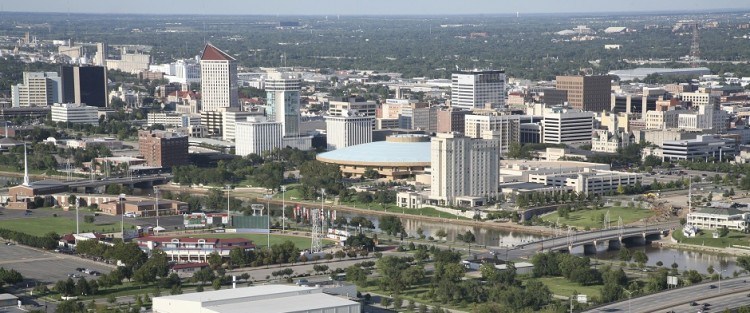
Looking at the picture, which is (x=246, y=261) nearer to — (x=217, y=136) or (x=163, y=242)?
(x=163, y=242)

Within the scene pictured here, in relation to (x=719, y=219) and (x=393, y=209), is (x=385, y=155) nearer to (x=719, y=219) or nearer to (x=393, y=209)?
(x=393, y=209)

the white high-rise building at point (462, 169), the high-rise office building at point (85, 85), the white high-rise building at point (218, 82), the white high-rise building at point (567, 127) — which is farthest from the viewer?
the high-rise office building at point (85, 85)

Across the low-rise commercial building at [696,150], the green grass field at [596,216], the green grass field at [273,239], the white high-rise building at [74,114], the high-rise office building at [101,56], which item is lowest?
the green grass field at [273,239]

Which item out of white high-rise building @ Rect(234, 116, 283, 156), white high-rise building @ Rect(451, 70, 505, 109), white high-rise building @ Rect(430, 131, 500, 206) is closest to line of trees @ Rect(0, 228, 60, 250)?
white high-rise building @ Rect(430, 131, 500, 206)

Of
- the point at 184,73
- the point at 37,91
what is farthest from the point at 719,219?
the point at 184,73

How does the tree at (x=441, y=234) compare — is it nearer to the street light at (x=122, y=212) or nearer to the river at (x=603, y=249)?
the river at (x=603, y=249)

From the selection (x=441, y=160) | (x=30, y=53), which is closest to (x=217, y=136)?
(x=441, y=160)

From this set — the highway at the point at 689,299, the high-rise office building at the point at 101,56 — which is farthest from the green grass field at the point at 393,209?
the high-rise office building at the point at 101,56
